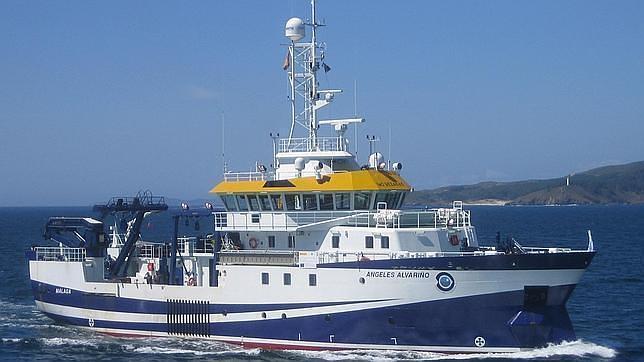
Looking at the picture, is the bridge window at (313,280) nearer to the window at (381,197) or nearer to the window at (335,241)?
the window at (335,241)

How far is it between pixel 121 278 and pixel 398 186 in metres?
10.6

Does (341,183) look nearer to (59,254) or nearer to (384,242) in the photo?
(384,242)

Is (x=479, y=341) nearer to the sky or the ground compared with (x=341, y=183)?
nearer to the ground

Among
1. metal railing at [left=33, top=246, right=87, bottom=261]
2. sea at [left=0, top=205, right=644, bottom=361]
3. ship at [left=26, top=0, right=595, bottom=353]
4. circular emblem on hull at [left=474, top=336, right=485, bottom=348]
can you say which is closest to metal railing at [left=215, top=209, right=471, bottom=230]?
ship at [left=26, top=0, right=595, bottom=353]

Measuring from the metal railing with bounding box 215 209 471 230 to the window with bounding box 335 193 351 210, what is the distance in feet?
0.79

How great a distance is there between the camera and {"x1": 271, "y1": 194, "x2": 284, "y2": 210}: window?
90.3 feet

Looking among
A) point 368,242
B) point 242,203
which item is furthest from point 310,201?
point 242,203

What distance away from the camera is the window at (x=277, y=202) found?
90.3 feet

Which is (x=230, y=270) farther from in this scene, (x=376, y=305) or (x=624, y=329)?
(x=624, y=329)

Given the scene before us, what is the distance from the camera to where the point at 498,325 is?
24062 mm

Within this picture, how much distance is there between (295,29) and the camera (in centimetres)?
A: 2858

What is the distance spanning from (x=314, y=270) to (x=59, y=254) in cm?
1145

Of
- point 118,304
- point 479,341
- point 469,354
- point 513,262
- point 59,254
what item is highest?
point 59,254

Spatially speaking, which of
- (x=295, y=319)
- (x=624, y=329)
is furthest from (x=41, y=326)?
(x=624, y=329)
